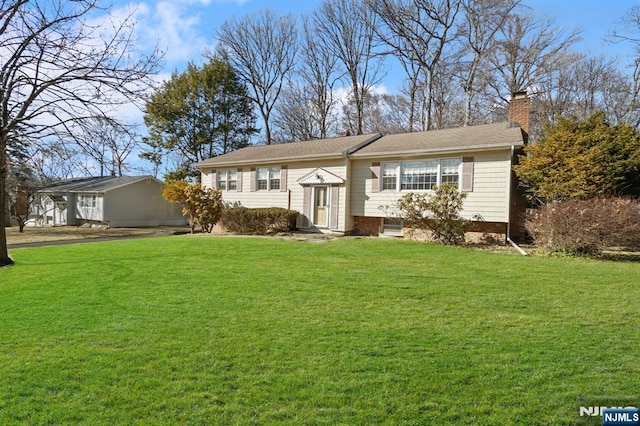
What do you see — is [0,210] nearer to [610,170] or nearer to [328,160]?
[328,160]

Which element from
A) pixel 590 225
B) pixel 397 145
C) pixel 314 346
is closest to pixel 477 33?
pixel 397 145

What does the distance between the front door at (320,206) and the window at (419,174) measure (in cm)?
301

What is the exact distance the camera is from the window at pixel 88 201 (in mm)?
28859

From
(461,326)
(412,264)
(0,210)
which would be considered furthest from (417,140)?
(0,210)

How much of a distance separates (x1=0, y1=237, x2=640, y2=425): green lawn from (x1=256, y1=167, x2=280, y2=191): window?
12707 millimetres

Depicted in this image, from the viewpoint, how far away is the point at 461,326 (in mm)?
4820

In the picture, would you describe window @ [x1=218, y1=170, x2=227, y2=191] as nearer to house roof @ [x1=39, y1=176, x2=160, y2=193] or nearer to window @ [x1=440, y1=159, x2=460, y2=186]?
house roof @ [x1=39, y1=176, x2=160, y2=193]

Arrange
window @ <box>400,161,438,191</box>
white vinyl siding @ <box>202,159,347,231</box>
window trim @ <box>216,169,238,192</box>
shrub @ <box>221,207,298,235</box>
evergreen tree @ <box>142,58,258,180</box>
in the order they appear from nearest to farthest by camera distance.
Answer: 1. window @ <box>400,161,438,191</box>
2. white vinyl siding @ <box>202,159,347,231</box>
3. shrub @ <box>221,207,298,235</box>
4. window trim @ <box>216,169,238,192</box>
5. evergreen tree @ <box>142,58,258,180</box>

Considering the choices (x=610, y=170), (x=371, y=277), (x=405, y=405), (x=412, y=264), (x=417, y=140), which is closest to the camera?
(x=405, y=405)

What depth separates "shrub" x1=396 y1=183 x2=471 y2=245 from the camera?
1359cm

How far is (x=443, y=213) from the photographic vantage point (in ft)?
45.0

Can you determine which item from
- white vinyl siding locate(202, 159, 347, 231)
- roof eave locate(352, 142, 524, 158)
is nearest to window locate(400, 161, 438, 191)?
roof eave locate(352, 142, 524, 158)

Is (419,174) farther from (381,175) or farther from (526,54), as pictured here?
(526,54)

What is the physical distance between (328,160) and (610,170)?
10.7 m
